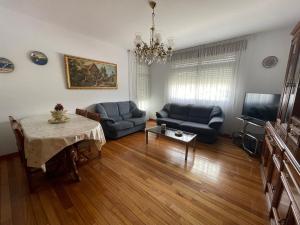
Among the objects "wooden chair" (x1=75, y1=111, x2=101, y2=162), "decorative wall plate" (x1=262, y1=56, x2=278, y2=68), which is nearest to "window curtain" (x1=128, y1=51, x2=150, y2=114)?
"wooden chair" (x1=75, y1=111, x2=101, y2=162)

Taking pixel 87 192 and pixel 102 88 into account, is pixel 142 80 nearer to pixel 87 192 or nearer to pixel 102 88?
pixel 102 88

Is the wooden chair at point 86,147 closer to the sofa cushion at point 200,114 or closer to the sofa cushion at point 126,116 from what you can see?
the sofa cushion at point 126,116

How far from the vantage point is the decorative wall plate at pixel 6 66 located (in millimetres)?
2271

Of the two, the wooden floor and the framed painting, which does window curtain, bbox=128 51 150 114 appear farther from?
the wooden floor

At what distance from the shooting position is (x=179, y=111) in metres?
4.29

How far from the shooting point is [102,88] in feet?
12.7

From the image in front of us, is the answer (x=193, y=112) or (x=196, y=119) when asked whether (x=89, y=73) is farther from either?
(x=196, y=119)

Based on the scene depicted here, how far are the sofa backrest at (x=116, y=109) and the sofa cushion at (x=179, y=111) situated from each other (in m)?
1.29

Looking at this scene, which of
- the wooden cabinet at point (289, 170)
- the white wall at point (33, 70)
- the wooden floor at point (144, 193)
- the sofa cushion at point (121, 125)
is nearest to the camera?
the wooden cabinet at point (289, 170)

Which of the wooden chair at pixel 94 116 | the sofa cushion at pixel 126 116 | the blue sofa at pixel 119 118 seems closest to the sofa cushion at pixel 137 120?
the blue sofa at pixel 119 118

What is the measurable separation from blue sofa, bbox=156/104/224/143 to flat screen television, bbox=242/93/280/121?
1.97ft

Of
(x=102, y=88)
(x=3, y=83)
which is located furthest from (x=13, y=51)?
(x=102, y=88)

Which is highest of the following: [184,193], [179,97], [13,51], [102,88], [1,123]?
[13,51]

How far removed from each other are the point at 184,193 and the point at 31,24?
156 inches
